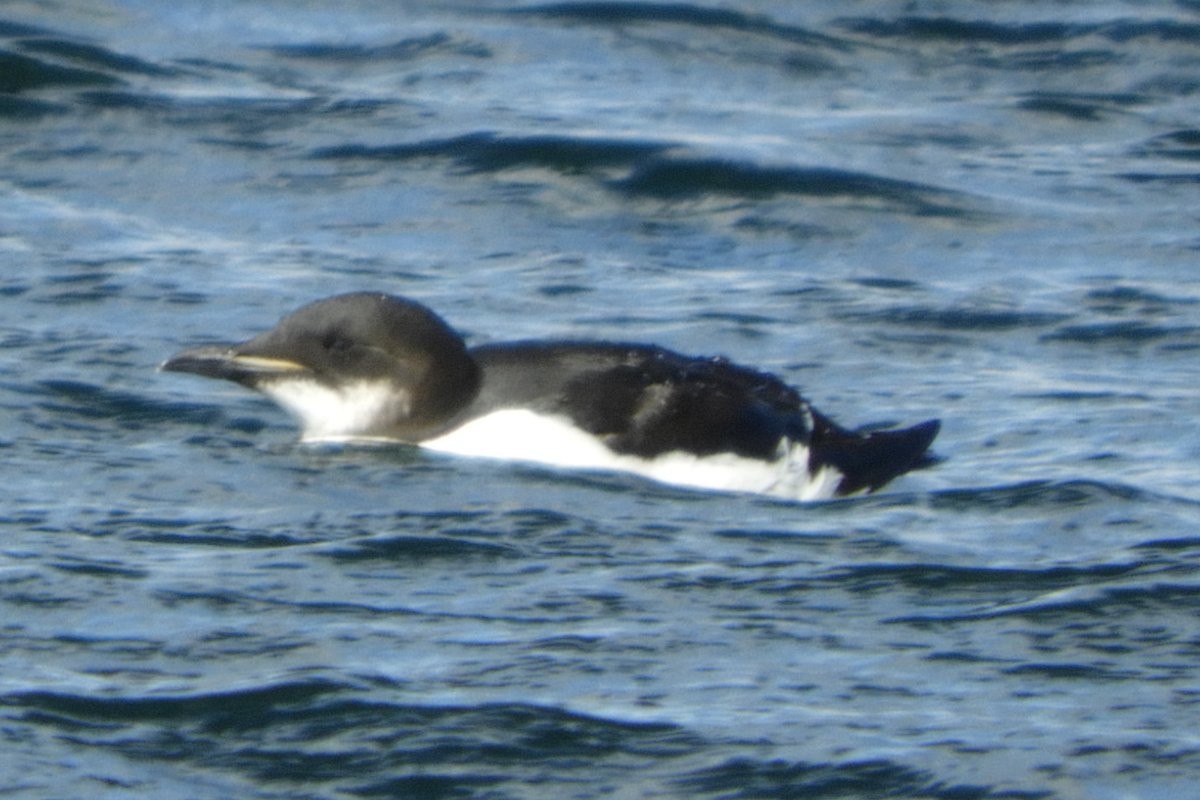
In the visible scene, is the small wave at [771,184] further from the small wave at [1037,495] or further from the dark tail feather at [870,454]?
the small wave at [1037,495]

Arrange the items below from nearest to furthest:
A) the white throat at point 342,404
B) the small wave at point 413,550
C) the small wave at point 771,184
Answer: the small wave at point 413,550, the white throat at point 342,404, the small wave at point 771,184

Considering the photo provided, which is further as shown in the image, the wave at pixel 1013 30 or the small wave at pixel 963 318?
the wave at pixel 1013 30

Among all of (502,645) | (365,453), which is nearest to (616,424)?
(365,453)

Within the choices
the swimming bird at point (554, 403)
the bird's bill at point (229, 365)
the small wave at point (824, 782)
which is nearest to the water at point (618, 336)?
the small wave at point (824, 782)

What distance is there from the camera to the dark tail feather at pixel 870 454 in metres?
7.60

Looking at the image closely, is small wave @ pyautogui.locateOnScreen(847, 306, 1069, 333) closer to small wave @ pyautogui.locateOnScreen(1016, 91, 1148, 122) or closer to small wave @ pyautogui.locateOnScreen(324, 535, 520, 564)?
small wave @ pyautogui.locateOnScreen(324, 535, 520, 564)

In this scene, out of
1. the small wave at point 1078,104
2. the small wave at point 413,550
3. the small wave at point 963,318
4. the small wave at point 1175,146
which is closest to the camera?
the small wave at point 413,550

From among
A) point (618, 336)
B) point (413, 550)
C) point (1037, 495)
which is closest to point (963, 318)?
point (618, 336)

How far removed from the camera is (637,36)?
580 inches

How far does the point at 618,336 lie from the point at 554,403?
83.6 inches

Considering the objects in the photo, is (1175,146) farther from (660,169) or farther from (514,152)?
(514,152)

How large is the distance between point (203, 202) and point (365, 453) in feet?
13.1

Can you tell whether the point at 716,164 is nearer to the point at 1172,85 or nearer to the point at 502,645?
the point at 1172,85

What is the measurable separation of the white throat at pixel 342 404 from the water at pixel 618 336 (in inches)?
5.6
